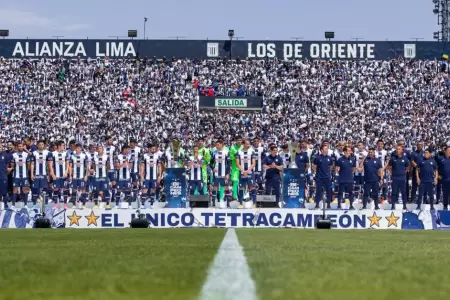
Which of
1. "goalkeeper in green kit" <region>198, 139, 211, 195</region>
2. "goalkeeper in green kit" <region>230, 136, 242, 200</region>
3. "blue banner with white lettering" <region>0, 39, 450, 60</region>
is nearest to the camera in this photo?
"goalkeeper in green kit" <region>230, 136, 242, 200</region>

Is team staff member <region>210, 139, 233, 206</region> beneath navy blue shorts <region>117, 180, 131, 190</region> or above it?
above

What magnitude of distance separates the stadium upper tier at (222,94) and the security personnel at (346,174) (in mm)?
27939

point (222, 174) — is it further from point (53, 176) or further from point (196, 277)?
point (196, 277)

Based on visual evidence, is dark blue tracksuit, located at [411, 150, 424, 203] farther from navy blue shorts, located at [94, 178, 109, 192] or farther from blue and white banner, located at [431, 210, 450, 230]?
navy blue shorts, located at [94, 178, 109, 192]

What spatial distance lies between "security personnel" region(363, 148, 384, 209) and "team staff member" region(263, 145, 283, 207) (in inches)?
103

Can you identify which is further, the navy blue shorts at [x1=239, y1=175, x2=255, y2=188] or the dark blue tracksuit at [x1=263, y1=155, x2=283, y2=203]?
the navy blue shorts at [x1=239, y1=175, x2=255, y2=188]

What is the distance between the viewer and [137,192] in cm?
2638

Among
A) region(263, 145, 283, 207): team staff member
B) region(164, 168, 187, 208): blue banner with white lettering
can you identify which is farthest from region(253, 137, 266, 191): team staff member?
region(164, 168, 187, 208): blue banner with white lettering

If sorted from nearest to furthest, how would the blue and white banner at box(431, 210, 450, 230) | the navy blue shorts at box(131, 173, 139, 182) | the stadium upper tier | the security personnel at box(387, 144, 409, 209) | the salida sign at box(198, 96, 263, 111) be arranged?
the blue and white banner at box(431, 210, 450, 230), the security personnel at box(387, 144, 409, 209), the navy blue shorts at box(131, 173, 139, 182), the stadium upper tier, the salida sign at box(198, 96, 263, 111)

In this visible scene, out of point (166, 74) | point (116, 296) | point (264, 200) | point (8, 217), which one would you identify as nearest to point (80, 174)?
point (8, 217)

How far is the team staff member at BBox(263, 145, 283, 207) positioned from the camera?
81.0ft

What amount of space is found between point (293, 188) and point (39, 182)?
827 cm

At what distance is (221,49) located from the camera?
205 feet

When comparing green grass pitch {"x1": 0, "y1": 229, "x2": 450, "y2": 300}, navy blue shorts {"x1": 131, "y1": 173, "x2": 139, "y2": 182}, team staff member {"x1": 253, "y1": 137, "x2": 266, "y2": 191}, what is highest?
team staff member {"x1": 253, "y1": 137, "x2": 266, "y2": 191}
